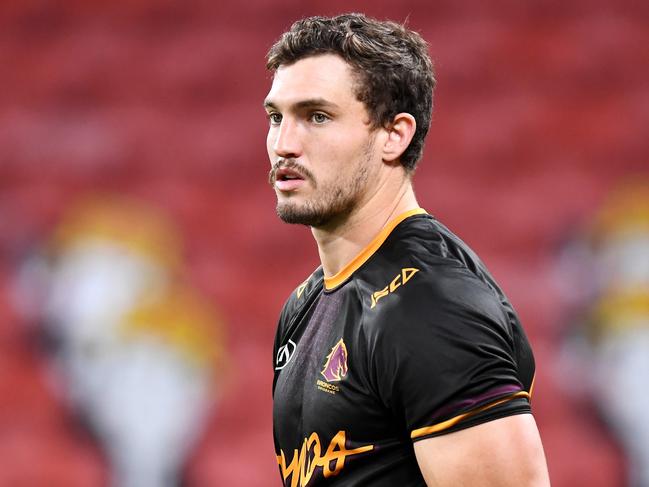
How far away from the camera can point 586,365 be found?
9.71ft

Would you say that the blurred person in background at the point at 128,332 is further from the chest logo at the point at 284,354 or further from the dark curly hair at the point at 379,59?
the dark curly hair at the point at 379,59

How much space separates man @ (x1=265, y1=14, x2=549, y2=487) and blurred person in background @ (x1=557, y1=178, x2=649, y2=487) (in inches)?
60.5

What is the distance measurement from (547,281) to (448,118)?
0.63 meters

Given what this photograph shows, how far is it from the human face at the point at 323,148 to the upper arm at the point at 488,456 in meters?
0.40

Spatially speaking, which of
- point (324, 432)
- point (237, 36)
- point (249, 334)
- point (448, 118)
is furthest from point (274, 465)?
point (324, 432)

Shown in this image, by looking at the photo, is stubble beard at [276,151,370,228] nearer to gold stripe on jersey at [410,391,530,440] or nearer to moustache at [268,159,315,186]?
moustache at [268,159,315,186]

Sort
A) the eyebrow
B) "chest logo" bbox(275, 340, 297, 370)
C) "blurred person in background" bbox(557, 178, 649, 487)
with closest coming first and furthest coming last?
the eyebrow → "chest logo" bbox(275, 340, 297, 370) → "blurred person in background" bbox(557, 178, 649, 487)

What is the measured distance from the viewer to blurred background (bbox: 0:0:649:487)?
3.01 metres

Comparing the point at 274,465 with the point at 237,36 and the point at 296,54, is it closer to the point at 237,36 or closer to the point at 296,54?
the point at 237,36

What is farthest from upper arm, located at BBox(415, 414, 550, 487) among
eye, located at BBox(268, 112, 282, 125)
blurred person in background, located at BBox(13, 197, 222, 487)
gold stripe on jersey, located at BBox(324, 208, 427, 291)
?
blurred person in background, located at BBox(13, 197, 222, 487)

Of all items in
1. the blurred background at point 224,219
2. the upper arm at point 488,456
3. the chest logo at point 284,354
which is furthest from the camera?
the blurred background at point 224,219

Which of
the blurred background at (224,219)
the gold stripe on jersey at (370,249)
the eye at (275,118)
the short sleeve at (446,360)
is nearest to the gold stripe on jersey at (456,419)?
the short sleeve at (446,360)

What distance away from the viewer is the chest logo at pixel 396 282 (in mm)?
→ 1292

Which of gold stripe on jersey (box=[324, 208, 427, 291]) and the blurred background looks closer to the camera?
gold stripe on jersey (box=[324, 208, 427, 291])
